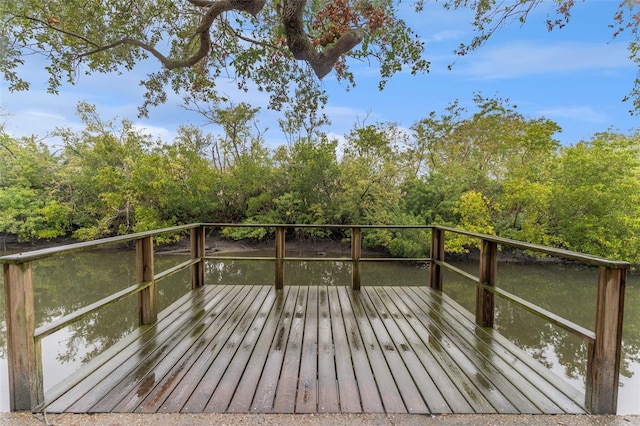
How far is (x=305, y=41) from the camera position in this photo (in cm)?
366

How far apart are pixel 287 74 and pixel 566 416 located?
212 inches

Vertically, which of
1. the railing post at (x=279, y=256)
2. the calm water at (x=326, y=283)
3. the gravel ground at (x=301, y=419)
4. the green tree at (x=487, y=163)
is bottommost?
the calm water at (x=326, y=283)

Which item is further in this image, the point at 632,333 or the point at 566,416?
the point at 632,333

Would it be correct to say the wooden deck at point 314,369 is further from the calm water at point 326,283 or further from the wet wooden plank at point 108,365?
the calm water at point 326,283

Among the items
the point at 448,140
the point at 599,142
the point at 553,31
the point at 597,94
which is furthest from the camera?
the point at 448,140

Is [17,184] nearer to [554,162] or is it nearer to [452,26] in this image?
[452,26]

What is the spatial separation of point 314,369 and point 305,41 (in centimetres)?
352

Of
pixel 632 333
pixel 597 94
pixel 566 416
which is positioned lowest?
pixel 632 333

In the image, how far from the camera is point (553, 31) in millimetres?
4090

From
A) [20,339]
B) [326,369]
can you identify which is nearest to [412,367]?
[326,369]

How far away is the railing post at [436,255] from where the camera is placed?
3949mm

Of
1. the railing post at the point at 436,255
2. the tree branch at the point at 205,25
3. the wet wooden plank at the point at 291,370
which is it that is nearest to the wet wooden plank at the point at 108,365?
the wet wooden plank at the point at 291,370

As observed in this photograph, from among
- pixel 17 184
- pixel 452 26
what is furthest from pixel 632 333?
pixel 17 184

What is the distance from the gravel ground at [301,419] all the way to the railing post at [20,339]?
0.09 metres
